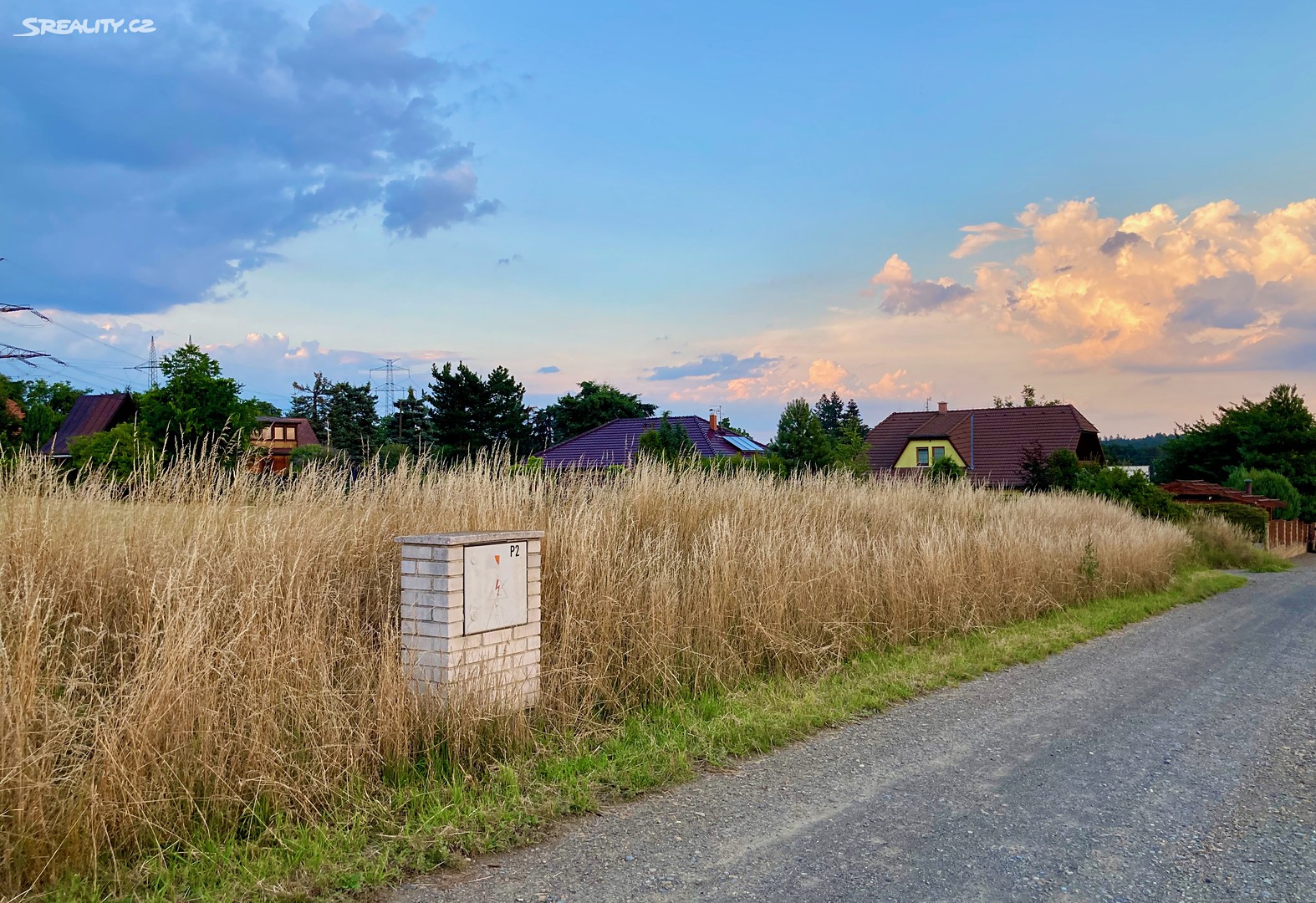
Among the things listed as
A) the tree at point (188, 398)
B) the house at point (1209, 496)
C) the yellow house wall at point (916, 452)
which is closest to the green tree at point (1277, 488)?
the house at point (1209, 496)

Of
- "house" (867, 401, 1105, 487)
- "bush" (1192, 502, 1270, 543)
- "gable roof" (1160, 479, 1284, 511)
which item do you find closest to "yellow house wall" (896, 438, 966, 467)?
"house" (867, 401, 1105, 487)

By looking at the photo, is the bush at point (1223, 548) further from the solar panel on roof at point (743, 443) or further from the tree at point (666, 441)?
the solar panel on roof at point (743, 443)

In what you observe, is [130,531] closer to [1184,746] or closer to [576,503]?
[576,503]

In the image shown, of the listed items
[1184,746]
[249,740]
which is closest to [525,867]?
[249,740]

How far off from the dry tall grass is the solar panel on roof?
3104 cm

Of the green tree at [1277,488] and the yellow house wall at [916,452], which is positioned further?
the yellow house wall at [916,452]

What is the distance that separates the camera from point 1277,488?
37906 millimetres

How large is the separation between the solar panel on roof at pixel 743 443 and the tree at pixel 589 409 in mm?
13307

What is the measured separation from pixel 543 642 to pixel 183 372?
22735mm

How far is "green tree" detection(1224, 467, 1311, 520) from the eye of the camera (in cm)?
3709

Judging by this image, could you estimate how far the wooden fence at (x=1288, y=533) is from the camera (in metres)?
32.0

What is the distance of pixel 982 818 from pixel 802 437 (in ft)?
71.3

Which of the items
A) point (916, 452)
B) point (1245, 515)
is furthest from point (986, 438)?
point (1245, 515)

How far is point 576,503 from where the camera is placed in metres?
8.16
